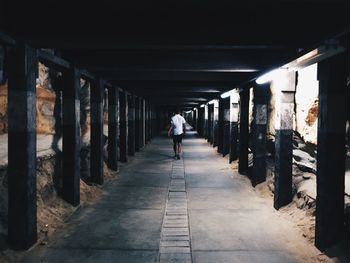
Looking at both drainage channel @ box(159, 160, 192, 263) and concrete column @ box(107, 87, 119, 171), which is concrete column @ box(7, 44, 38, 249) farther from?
concrete column @ box(107, 87, 119, 171)

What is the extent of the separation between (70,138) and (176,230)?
298 centimetres

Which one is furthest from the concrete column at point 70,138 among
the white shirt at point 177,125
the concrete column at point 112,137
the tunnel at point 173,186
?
the white shirt at point 177,125

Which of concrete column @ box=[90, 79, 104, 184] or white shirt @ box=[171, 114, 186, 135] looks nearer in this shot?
concrete column @ box=[90, 79, 104, 184]

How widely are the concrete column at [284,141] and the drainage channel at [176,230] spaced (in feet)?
6.59

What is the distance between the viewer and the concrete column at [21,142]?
4.68m

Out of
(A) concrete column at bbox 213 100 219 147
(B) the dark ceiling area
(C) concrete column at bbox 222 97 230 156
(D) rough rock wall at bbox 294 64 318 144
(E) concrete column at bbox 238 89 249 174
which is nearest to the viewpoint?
(B) the dark ceiling area

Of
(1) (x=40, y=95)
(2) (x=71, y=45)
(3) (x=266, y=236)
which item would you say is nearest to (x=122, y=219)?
(3) (x=266, y=236)

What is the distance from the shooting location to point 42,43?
479 centimetres

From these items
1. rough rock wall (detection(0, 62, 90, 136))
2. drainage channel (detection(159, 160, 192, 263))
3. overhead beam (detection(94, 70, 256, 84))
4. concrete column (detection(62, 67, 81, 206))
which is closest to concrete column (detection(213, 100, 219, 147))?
rough rock wall (detection(0, 62, 90, 136))

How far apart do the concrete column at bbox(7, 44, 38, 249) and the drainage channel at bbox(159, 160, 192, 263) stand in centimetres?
198

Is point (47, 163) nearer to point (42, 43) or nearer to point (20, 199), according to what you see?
point (20, 199)

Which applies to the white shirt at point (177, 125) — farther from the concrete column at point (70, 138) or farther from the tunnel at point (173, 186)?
the concrete column at point (70, 138)

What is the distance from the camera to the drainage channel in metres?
4.65

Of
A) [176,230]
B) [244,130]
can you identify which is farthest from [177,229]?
[244,130]
